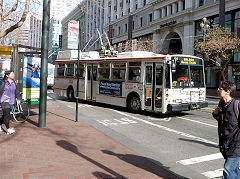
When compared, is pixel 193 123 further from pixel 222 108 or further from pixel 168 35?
pixel 168 35

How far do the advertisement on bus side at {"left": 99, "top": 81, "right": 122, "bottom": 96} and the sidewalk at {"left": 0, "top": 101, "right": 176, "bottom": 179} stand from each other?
18.2ft

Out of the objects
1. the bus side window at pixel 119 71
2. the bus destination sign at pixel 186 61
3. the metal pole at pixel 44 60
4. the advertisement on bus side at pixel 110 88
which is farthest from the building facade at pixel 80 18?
the bus destination sign at pixel 186 61

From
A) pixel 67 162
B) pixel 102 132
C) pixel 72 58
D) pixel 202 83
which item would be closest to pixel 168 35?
pixel 72 58

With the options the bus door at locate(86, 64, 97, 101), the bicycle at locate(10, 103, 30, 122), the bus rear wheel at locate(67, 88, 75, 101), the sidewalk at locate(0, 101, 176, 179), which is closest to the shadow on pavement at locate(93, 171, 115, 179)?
the sidewalk at locate(0, 101, 176, 179)

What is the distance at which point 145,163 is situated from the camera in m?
5.52

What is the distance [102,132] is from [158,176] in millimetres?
4047

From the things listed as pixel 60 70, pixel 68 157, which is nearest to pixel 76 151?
pixel 68 157

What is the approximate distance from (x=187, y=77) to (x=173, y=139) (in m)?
4.69

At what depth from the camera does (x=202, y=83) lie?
12477mm

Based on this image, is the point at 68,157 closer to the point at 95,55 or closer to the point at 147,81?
the point at 147,81

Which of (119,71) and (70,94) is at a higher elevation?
(119,71)

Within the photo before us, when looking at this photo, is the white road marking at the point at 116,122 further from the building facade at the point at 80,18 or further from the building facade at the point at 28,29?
the building facade at the point at 28,29

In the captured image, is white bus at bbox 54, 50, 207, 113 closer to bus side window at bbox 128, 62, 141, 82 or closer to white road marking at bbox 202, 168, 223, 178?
bus side window at bbox 128, 62, 141, 82

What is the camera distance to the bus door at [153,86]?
37.8ft
